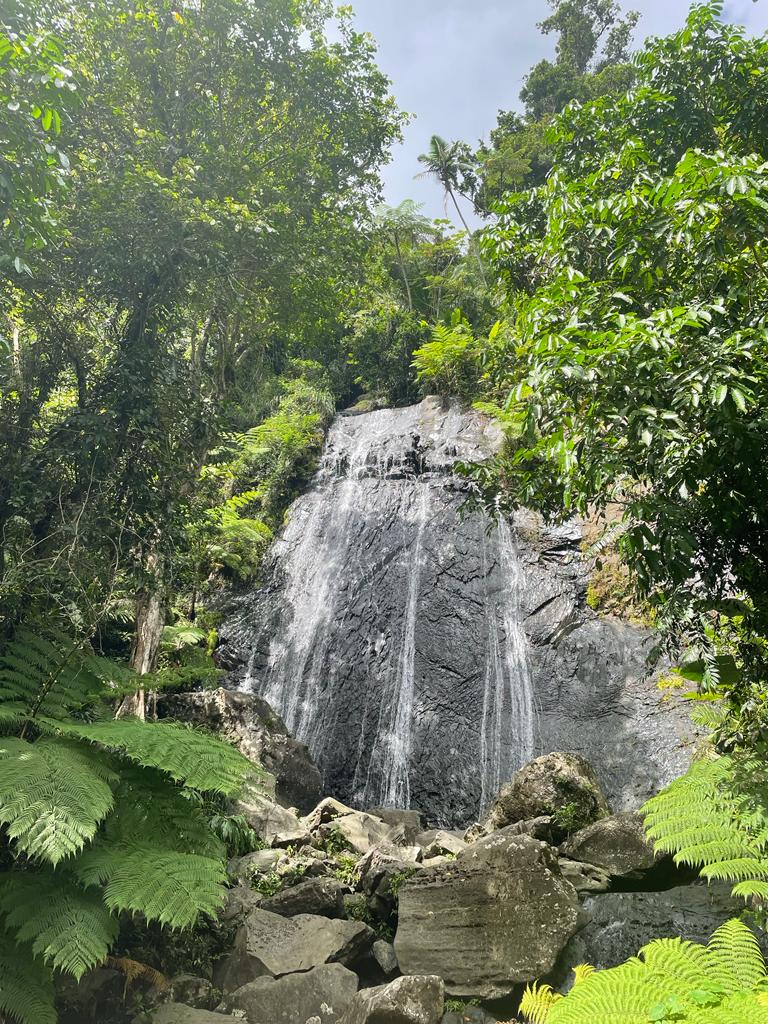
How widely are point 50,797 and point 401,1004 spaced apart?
2.19 m

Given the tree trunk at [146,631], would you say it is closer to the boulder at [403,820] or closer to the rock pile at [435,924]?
the rock pile at [435,924]

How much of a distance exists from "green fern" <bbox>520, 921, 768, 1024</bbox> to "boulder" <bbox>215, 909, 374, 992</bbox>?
251 cm

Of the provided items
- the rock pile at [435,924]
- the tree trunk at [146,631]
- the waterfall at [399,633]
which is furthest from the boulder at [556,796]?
the tree trunk at [146,631]

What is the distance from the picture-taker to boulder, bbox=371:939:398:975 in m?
4.32

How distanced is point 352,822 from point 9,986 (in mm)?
3993

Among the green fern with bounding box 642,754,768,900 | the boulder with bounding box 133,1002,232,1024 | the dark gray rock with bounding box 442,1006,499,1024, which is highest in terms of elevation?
the green fern with bounding box 642,754,768,900

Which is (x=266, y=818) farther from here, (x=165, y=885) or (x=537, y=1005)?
(x=537, y=1005)

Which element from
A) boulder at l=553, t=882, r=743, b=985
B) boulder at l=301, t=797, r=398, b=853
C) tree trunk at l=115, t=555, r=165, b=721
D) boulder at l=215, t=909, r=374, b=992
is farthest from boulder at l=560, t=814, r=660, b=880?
tree trunk at l=115, t=555, r=165, b=721

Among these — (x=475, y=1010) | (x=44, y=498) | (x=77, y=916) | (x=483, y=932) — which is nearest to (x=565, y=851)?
(x=483, y=932)

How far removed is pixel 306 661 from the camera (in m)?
11.0

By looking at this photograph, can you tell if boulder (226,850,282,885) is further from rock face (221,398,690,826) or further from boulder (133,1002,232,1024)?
rock face (221,398,690,826)

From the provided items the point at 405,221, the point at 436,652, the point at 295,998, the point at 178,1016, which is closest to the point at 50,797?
the point at 178,1016

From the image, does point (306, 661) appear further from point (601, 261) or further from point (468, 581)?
point (601, 261)

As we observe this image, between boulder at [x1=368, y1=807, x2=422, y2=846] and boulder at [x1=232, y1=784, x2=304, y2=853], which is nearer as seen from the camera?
boulder at [x1=232, y1=784, x2=304, y2=853]
